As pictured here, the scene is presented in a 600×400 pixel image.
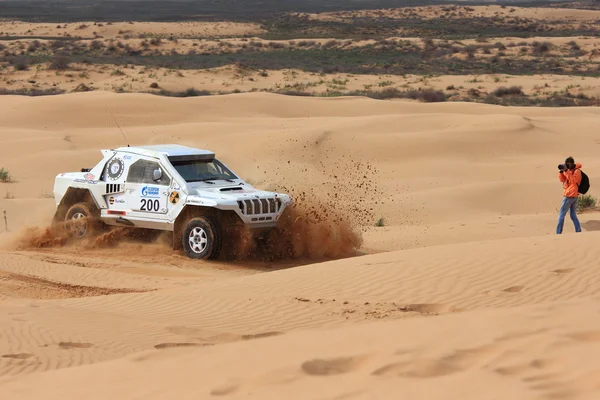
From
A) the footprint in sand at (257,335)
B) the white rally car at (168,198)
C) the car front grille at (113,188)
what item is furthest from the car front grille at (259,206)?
the footprint in sand at (257,335)

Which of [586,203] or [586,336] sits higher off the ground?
[586,336]

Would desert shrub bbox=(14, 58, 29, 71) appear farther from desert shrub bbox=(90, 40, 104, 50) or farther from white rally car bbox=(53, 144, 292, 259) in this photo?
white rally car bbox=(53, 144, 292, 259)

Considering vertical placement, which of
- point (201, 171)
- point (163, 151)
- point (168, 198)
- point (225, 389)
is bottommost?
point (225, 389)

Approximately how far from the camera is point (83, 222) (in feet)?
49.5

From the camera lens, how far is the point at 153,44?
72.8 m

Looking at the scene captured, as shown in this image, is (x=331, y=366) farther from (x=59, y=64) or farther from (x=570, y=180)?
(x=59, y=64)

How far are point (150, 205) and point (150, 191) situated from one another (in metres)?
0.21

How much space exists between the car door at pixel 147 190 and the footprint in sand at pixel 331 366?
8308mm

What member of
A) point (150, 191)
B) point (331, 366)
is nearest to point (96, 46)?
point (150, 191)

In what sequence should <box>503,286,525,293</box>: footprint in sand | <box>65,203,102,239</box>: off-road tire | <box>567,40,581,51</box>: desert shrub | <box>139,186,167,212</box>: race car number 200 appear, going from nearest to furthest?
<box>503,286,525,293</box>: footprint in sand < <box>139,186,167,212</box>: race car number 200 < <box>65,203,102,239</box>: off-road tire < <box>567,40,581,51</box>: desert shrub

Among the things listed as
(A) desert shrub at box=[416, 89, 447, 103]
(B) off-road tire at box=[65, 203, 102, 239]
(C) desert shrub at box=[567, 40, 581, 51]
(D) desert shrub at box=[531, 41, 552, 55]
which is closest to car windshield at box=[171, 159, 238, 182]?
(B) off-road tire at box=[65, 203, 102, 239]

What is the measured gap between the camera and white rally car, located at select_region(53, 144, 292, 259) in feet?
45.3

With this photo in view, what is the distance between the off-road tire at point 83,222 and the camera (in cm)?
1512

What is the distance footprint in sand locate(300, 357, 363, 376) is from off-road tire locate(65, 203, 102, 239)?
9.46 meters
